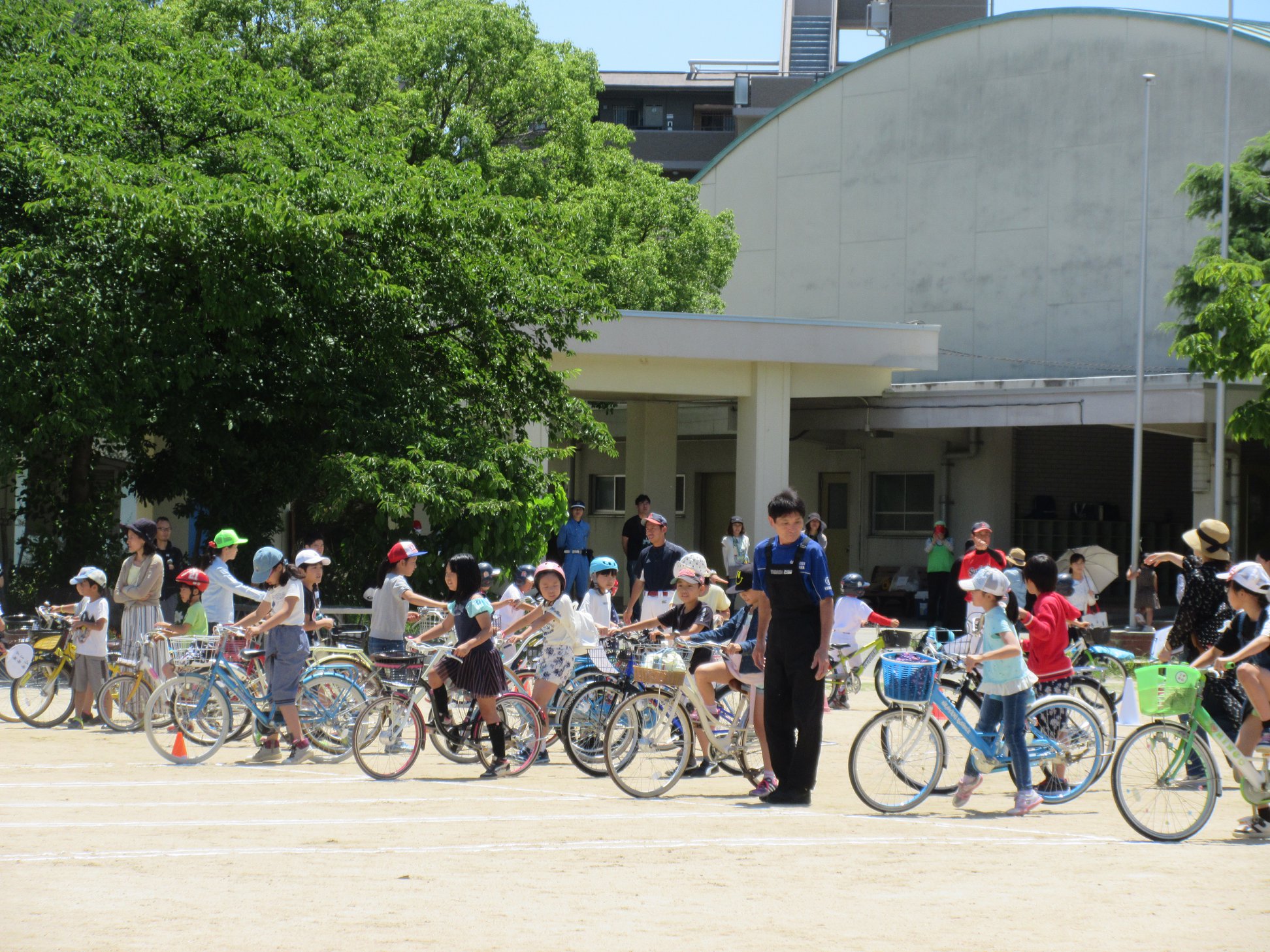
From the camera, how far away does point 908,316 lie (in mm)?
33781

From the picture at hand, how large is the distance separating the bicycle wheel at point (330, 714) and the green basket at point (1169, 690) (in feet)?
18.7

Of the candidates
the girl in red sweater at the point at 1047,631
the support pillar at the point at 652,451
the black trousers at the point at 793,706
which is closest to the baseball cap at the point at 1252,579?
the girl in red sweater at the point at 1047,631

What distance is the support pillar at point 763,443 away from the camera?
25.7 m

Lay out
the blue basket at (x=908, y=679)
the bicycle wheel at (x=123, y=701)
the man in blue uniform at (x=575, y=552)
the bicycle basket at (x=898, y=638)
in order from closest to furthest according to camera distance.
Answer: the blue basket at (x=908, y=679)
the bicycle wheel at (x=123, y=701)
the bicycle basket at (x=898, y=638)
the man in blue uniform at (x=575, y=552)

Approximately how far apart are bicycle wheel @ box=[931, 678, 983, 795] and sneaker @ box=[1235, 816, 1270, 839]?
178 centimetres

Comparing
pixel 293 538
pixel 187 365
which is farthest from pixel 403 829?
pixel 293 538

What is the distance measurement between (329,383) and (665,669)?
9.77m

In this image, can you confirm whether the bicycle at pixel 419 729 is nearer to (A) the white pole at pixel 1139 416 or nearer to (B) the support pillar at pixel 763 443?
(A) the white pole at pixel 1139 416

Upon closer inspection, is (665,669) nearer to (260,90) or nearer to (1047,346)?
(260,90)

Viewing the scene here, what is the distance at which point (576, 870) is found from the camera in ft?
22.9

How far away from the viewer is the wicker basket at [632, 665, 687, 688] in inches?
385

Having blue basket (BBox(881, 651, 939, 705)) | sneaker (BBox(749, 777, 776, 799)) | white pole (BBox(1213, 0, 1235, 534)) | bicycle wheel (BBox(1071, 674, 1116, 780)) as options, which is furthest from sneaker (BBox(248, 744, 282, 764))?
white pole (BBox(1213, 0, 1235, 534))

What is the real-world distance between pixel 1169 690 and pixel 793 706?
2252 mm

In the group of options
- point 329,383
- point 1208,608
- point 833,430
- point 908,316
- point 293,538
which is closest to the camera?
point 1208,608
